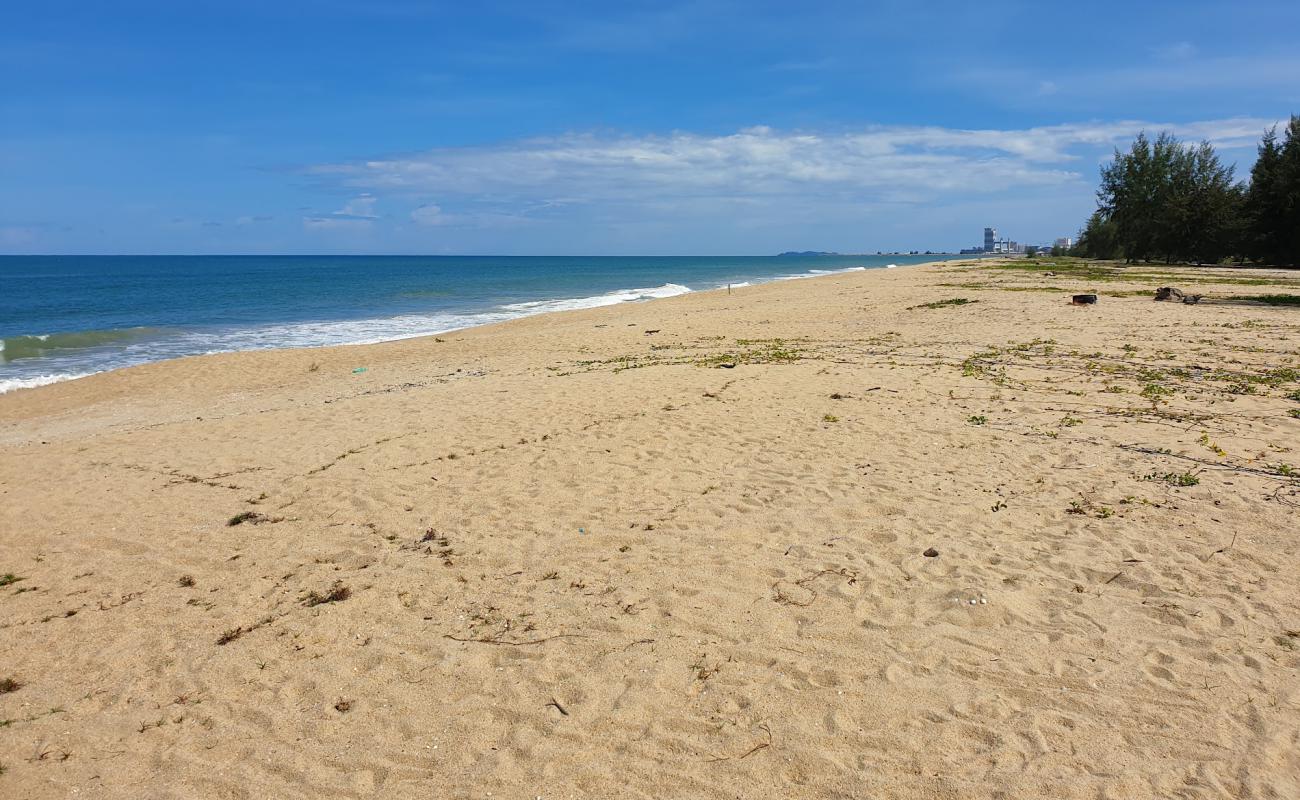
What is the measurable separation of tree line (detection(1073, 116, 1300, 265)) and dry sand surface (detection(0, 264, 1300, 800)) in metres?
33.2

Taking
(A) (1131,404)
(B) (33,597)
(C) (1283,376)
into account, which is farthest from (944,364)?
(B) (33,597)

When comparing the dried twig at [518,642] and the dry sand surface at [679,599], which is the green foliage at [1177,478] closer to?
the dry sand surface at [679,599]

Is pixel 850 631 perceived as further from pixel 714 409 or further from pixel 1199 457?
pixel 714 409

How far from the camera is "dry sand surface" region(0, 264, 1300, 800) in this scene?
3.13 meters

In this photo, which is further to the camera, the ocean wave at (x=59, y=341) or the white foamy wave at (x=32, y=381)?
the ocean wave at (x=59, y=341)

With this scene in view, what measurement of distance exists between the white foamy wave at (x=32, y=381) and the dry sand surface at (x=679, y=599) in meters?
9.34

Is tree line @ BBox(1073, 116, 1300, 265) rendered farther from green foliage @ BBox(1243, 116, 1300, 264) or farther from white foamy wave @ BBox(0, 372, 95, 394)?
white foamy wave @ BBox(0, 372, 95, 394)

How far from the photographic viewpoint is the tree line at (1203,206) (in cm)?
3319

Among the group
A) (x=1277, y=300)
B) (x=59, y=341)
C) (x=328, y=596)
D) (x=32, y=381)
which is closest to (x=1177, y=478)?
(x=328, y=596)

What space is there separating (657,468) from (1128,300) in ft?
57.6

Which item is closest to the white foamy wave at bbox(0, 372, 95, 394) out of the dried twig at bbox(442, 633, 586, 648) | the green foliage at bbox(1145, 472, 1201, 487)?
the dried twig at bbox(442, 633, 586, 648)

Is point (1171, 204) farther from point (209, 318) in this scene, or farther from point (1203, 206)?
point (209, 318)

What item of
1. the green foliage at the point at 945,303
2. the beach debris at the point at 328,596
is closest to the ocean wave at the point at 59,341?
the beach debris at the point at 328,596

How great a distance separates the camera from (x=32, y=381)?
17.0m
